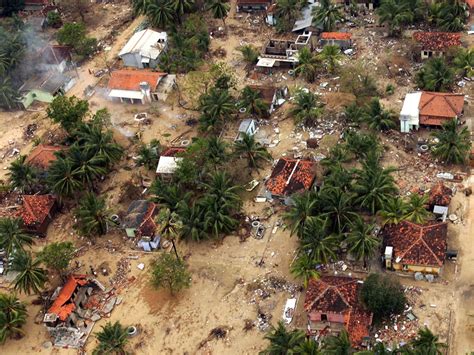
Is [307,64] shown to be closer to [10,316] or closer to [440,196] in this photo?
[440,196]

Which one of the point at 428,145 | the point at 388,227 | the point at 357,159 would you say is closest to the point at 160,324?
the point at 388,227

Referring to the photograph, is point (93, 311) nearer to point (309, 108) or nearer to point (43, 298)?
point (43, 298)

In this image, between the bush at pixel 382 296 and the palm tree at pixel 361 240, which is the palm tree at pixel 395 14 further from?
the bush at pixel 382 296

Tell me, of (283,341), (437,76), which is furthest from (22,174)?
(437,76)

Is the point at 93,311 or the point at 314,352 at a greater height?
the point at 314,352

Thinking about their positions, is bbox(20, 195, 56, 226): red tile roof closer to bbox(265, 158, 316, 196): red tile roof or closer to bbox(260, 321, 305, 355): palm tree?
bbox(265, 158, 316, 196): red tile roof

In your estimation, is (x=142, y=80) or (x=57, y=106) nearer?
(x=57, y=106)

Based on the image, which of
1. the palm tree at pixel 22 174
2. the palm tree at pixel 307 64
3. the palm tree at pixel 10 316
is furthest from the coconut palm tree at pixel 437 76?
the palm tree at pixel 10 316
